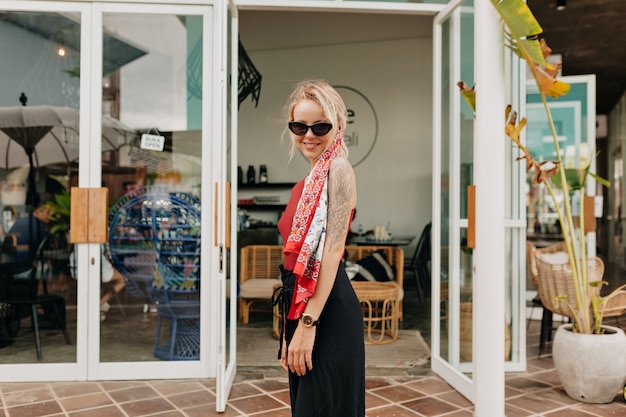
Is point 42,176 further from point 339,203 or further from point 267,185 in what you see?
point 267,185

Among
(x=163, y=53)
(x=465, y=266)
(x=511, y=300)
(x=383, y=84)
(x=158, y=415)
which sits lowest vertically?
(x=158, y=415)

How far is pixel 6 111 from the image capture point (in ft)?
13.4

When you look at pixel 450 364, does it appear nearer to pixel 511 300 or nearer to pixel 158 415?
pixel 511 300

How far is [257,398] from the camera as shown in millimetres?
3672

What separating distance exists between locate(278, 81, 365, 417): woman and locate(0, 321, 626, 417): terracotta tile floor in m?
1.69

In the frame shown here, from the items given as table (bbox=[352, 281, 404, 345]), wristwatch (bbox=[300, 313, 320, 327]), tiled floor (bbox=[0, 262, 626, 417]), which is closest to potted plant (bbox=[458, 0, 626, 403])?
tiled floor (bbox=[0, 262, 626, 417])

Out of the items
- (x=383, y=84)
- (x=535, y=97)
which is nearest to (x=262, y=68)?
(x=383, y=84)

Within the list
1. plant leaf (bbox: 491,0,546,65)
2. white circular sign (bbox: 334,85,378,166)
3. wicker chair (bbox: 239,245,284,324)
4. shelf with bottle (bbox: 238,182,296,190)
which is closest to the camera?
plant leaf (bbox: 491,0,546,65)

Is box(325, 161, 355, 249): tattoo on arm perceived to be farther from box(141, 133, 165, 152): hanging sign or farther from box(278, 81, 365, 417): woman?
box(141, 133, 165, 152): hanging sign

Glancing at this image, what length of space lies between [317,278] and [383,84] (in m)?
7.13

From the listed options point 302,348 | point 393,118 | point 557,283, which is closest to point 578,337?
point 557,283

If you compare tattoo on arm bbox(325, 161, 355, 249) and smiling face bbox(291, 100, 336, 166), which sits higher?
smiling face bbox(291, 100, 336, 166)

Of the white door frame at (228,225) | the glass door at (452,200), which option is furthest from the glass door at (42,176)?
the glass door at (452,200)

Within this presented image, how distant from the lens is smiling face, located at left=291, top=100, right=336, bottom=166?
184 centimetres
